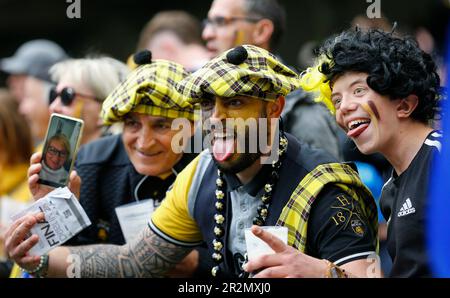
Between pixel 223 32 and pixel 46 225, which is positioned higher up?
pixel 223 32

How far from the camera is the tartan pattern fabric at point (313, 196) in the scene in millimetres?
4016

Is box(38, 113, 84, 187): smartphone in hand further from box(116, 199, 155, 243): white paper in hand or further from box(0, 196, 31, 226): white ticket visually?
box(0, 196, 31, 226): white ticket

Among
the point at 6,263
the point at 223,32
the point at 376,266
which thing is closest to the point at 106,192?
the point at 6,263

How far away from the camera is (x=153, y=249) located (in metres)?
4.63

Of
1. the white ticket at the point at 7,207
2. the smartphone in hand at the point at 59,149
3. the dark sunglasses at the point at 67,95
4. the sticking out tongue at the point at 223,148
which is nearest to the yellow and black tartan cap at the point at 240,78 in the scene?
the sticking out tongue at the point at 223,148

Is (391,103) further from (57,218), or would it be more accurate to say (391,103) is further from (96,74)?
(96,74)

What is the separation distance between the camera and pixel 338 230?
Result: 3934mm

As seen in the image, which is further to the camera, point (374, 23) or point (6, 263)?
point (374, 23)

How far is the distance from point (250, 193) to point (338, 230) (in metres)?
0.53

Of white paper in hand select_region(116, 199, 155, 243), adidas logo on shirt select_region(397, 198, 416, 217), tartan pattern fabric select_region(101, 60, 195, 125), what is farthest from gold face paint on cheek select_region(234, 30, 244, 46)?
adidas logo on shirt select_region(397, 198, 416, 217)
